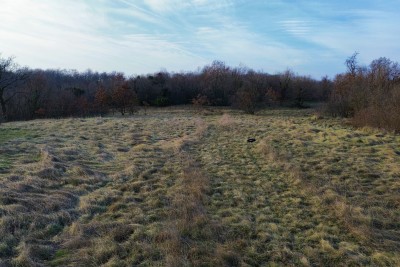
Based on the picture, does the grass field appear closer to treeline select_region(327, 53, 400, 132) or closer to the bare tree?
treeline select_region(327, 53, 400, 132)

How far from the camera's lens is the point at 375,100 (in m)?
21.8

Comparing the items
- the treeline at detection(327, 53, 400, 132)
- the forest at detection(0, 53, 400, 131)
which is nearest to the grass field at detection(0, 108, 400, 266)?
the treeline at detection(327, 53, 400, 132)

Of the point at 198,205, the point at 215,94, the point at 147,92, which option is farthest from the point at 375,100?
the point at 147,92

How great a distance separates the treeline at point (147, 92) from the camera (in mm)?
34844

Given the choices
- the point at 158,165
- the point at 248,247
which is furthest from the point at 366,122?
the point at 248,247

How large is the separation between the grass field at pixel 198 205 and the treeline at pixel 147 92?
21467 mm

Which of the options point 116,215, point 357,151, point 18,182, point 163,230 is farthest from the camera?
point 357,151

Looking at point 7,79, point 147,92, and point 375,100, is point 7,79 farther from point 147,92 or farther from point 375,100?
point 375,100

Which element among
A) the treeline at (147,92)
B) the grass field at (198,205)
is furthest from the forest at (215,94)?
the grass field at (198,205)

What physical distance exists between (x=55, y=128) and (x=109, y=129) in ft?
9.53

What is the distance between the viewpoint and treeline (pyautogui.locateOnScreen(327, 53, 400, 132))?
18.5 m

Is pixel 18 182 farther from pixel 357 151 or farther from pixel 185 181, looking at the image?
pixel 357 151

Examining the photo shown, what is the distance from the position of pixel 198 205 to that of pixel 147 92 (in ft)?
150

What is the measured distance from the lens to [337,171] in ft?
33.8
